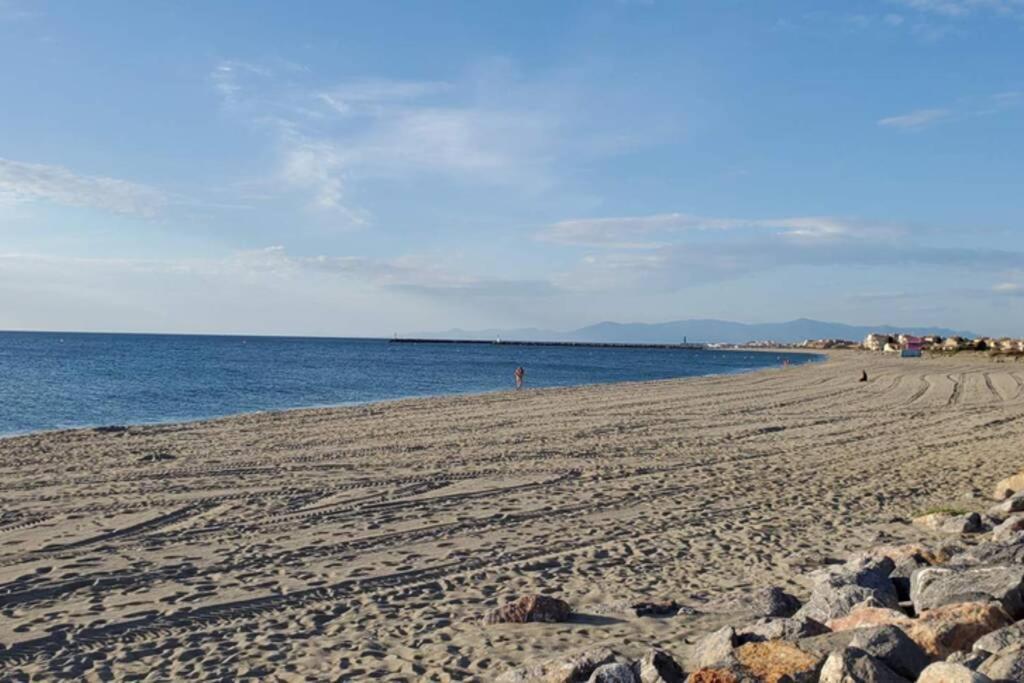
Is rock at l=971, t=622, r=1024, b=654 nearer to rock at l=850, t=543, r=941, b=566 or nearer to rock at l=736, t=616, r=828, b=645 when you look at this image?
rock at l=736, t=616, r=828, b=645

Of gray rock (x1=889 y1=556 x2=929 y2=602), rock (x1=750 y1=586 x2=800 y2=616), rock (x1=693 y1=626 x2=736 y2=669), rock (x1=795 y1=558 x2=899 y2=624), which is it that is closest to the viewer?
rock (x1=693 y1=626 x2=736 y2=669)

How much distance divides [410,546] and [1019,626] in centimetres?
586

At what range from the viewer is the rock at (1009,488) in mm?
11695

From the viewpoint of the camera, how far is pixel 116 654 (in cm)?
605

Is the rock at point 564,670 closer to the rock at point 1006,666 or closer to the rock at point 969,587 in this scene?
the rock at point 1006,666

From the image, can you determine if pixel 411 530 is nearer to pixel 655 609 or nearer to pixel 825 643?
pixel 655 609

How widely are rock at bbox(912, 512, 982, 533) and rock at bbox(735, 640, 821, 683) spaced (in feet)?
19.9

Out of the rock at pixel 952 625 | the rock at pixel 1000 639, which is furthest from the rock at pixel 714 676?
the rock at pixel 1000 639

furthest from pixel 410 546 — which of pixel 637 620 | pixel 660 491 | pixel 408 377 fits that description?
pixel 408 377

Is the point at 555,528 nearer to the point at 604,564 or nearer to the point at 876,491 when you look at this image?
the point at 604,564

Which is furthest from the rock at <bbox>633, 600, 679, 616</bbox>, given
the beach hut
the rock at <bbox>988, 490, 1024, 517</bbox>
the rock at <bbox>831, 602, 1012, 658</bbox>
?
the beach hut

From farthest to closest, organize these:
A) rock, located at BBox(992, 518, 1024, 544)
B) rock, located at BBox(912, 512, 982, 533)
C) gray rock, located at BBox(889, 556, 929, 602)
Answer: rock, located at BBox(912, 512, 982, 533)
rock, located at BBox(992, 518, 1024, 544)
gray rock, located at BBox(889, 556, 929, 602)

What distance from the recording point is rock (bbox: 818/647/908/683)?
4.23 meters

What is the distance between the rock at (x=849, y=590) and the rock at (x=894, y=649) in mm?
1394
